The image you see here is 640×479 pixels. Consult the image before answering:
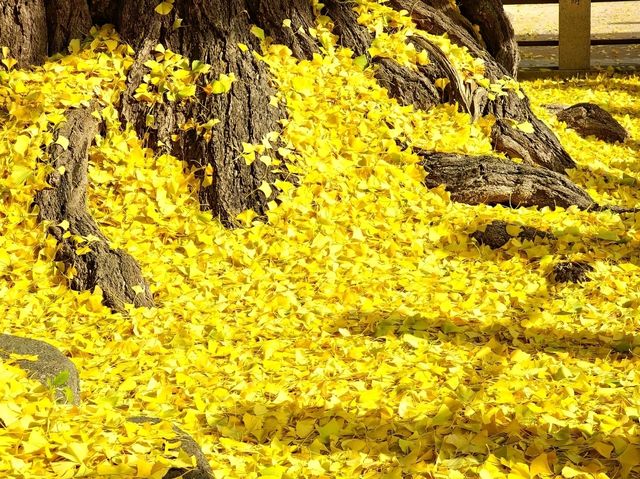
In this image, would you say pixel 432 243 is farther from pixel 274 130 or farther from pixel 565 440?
pixel 565 440

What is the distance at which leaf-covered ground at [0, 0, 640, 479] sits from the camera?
321 cm

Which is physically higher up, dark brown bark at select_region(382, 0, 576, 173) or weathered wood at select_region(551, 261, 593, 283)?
dark brown bark at select_region(382, 0, 576, 173)

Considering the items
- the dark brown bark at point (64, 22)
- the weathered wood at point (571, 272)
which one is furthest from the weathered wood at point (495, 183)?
the dark brown bark at point (64, 22)

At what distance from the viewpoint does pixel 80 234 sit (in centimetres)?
457

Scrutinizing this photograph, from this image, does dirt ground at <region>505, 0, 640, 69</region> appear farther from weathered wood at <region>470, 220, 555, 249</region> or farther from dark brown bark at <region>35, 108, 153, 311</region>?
dark brown bark at <region>35, 108, 153, 311</region>

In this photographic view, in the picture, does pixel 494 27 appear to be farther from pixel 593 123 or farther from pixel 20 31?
pixel 20 31

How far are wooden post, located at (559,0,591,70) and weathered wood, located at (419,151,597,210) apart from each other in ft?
18.1

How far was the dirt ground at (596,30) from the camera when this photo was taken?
1140cm

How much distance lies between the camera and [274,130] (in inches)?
213

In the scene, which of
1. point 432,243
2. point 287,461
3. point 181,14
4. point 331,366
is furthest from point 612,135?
point 287,461

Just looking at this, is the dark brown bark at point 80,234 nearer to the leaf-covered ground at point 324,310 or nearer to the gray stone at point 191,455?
the leaf-covered ground at point 324,310

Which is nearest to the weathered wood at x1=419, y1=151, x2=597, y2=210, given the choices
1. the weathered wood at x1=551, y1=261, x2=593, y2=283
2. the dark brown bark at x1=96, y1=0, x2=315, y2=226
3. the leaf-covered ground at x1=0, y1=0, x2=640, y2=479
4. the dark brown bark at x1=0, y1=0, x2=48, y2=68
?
the leaf-covered ground at x1=0, y1=0, x2=640, y2=479

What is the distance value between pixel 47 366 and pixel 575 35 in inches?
352

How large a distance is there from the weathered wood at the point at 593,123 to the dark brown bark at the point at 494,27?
32.4 inches
